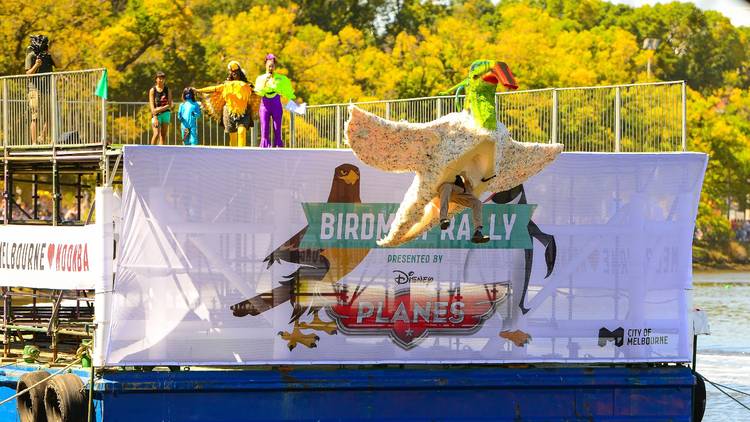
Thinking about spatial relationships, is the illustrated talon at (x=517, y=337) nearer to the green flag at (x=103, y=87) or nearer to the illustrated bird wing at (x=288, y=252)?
the illustrated bird wing at (x=288, y=252)

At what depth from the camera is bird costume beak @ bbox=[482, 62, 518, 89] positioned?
1595cm

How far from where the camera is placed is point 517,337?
1670 cm

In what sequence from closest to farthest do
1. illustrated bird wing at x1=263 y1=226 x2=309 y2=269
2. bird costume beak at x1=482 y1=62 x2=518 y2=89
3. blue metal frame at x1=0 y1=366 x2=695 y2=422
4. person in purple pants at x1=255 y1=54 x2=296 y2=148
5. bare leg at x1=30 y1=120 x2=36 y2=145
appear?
blue metal frame at x1=0 y1=366 x2=695 y2=422
bird costume beak at x1=482 y1=62 x2=518 y2=89
illustrated bird wing at x1=263 y1=226 x2=309 y2=269
person in purple pants at x1=255 y1=54 x2=296 y2=148
bare leg at x1=30 y1=120 x2=36 y2=145

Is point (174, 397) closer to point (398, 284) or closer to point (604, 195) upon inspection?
point (398, 284)

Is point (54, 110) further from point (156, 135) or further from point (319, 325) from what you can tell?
point (319, 325)

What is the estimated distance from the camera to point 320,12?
90750 millimetres

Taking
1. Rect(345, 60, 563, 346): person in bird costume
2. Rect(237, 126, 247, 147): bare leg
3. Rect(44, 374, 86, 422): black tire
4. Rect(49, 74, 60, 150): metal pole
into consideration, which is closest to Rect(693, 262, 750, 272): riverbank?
Rect(237, 126, 247, 147): bare leg

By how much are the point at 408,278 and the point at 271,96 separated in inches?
113

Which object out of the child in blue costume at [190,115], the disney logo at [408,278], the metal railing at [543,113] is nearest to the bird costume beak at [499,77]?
the metal railing at [543,113]

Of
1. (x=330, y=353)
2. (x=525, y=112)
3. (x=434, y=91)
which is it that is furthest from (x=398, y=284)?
(x=434, y=91)

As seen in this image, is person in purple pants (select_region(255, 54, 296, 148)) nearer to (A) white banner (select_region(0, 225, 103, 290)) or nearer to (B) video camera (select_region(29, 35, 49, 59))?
(A) white banner (select_region(0, 225, 103, 290))

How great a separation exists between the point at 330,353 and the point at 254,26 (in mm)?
51766

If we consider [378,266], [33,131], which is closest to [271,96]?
[378,266]

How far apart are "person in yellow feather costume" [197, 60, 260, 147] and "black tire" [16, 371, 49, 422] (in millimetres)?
3509
